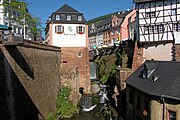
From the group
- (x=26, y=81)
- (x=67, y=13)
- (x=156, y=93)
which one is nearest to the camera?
(x=156, y=93)

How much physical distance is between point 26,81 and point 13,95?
211 centimetres

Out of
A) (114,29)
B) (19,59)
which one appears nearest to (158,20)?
(19,59)

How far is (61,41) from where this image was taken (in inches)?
1209

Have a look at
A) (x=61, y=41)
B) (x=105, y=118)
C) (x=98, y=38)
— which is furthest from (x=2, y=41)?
(x=98, y=38)

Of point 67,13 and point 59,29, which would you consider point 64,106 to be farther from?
point 67,13

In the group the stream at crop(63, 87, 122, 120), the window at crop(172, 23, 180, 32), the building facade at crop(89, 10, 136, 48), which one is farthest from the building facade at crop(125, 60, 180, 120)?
the building facade at crop(89, 10, 136, 48)

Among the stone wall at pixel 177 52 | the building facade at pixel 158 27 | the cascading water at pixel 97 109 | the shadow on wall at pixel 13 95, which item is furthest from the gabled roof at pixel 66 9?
the shadow on wall at pixel 13 95

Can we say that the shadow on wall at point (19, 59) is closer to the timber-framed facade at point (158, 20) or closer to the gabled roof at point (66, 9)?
the timber-framed facade at point (158, 20)

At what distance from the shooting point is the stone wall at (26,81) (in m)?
Answer: 14.0

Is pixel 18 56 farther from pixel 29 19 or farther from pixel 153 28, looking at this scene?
pixel 29 19

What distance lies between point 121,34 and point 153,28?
30.4 m

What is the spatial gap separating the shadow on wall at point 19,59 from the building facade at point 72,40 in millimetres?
12531

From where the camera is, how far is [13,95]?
1463 cm

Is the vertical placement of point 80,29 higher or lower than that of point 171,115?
higher
